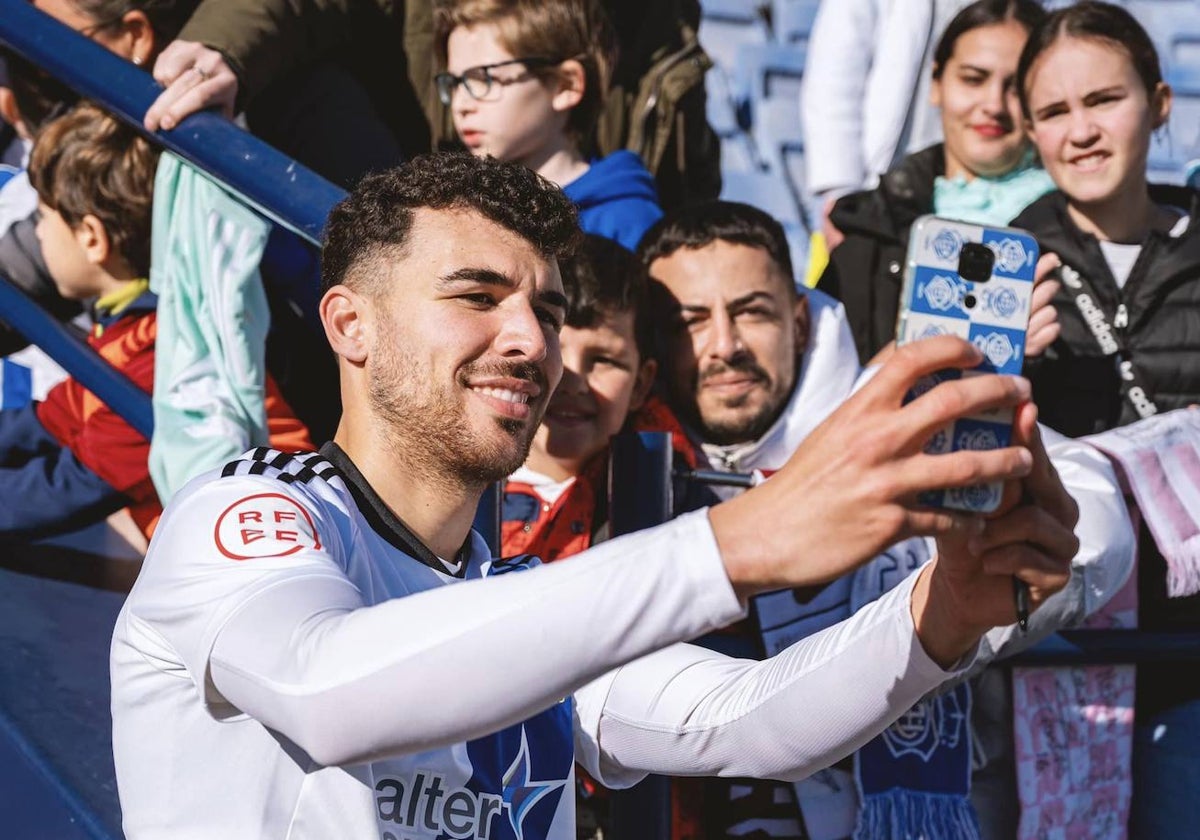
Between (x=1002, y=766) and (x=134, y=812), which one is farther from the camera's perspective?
(x=1002, y=766)

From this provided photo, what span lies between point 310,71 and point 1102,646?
1737mm

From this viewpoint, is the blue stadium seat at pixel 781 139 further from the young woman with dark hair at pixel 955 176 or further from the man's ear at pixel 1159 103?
the man's ear at pixel 1159 103

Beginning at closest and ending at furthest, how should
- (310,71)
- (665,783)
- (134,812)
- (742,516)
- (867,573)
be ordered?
(742,516) < (134,812) < (665,783) < (867,573) < (310,71)

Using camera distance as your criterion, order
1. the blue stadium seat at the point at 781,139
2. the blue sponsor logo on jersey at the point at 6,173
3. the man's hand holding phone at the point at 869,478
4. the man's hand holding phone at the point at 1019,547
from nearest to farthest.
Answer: the man's hand holding phone at the point at 869,478 < the man's hand holding phone at the point at 1019,547 < the blue sponsor logo on jersey at the point at 6,173 < the blue stadium seat at the point at 781,139

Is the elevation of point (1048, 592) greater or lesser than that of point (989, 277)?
lesser

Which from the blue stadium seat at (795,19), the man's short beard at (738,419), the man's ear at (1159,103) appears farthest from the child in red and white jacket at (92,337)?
the blue stadium seat at (795,19)

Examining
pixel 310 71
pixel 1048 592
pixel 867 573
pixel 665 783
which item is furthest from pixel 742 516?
pixel 310 71

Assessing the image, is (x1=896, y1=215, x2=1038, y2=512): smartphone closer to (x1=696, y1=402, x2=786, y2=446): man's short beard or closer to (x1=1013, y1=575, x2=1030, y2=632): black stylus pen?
(x1=1013, y1=575, x2=1030, y2=632): black stylus pen

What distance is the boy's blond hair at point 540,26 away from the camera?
3.09 meters

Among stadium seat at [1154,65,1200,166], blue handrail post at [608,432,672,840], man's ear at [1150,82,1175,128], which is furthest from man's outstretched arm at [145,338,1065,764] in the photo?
stadium seat at [1154,65,1200,166]

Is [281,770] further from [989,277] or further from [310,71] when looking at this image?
[310,71]

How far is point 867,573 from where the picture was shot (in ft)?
8.41

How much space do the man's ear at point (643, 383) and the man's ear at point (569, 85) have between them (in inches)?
24.0

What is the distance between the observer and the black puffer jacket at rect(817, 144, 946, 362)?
3260 mm
